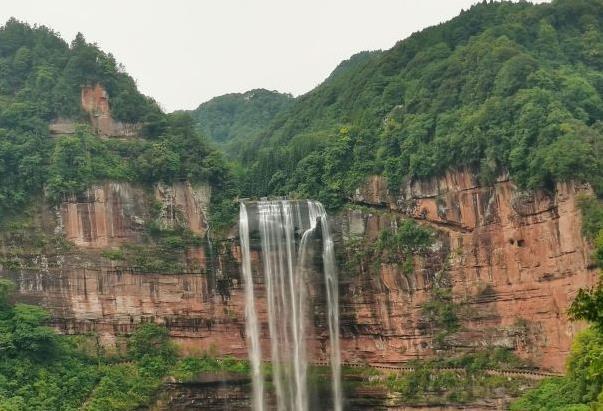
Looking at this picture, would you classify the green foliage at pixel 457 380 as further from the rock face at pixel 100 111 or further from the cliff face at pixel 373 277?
the rock face at pixel 100 111

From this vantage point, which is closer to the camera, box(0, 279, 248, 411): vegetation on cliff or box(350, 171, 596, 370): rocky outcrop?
box(350, 171, 596, 370): rocky outcrop

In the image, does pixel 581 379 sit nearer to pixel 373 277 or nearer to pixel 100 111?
pixel 373 277

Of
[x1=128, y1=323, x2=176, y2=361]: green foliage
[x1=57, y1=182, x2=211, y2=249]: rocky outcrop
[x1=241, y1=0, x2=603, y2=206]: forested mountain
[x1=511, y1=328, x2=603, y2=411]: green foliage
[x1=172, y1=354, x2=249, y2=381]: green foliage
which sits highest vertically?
[x1=241, y1=0, x2=603, y2=206]: forested mountain

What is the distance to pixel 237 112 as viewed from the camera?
69.9 meters

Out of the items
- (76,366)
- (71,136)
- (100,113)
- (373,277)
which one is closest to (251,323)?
(373,277)

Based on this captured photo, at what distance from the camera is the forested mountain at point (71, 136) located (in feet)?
124

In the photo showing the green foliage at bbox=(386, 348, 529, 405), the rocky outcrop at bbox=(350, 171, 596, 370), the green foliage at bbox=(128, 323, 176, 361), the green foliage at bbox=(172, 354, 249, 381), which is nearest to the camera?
the rocky outcrop at bbox=(350, 171, 596, 370)

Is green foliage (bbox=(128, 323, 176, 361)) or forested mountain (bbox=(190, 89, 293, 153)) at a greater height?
forested mountain (bbox=(190, 89, 293, 153))

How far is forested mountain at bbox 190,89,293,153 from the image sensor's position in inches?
2643

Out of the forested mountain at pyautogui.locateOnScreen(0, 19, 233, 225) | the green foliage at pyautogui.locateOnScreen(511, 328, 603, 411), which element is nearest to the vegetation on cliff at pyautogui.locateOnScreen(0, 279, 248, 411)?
the forested mountain at pyautogui.locateOnScreen(0, 19, 233, 225)

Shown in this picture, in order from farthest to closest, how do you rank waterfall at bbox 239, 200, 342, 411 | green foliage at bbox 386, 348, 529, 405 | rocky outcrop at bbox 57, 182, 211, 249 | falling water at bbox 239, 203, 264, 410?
waterfall at bbox 239, 200, 342, 411 → falling water at bbox 239, 203, 264, 410 → rocky outcrop at bbox 57, 182, 211, 249 → green foliage at bbox 386, 348, 529, 405

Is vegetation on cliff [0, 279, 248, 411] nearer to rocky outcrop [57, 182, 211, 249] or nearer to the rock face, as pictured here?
rocky outcrop [57, 182, 211, 249]

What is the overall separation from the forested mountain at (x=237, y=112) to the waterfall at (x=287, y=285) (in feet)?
86.9

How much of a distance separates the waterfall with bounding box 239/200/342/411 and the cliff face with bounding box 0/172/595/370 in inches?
16.5
